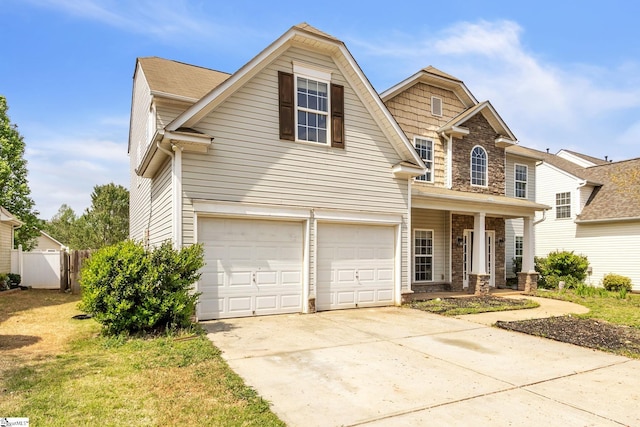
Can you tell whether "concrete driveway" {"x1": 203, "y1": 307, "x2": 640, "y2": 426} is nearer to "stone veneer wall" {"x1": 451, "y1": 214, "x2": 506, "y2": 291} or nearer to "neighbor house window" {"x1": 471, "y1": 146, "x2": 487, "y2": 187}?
"stone veneer wall" {"x1": 451, "y1": 214, "x2": 506, "y2": 291}

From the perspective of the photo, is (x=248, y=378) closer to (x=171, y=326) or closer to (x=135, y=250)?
(x=171, y=326)

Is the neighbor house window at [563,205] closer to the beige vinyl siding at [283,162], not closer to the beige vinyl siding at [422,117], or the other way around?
the beige vinyl siding at [422,117]

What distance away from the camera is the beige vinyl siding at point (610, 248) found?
61.9ft

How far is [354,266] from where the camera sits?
11320 mm

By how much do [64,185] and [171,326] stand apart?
6149 centimetres

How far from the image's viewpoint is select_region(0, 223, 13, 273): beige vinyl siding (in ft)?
60.3

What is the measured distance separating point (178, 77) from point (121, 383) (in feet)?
37.4

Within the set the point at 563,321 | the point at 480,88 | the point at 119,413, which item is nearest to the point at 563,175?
the point at 480,88

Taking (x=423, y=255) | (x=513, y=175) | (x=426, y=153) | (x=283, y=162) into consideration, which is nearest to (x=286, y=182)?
(x=283, y=162)

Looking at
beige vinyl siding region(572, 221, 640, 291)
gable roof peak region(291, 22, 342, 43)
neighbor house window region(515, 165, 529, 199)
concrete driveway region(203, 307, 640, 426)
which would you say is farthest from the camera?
neighbor house window region(515, 165, 529, 199)

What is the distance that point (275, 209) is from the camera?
1001cm

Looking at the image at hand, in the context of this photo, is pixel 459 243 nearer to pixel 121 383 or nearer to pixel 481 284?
pixel 481 284

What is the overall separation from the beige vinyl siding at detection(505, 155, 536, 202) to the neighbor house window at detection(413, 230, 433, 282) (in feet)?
17.3

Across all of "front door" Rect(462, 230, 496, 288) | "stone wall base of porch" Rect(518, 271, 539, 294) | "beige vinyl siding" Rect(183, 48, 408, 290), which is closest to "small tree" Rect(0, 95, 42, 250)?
"beige vinyl siding" Rect(183, 48, 408, 290)
